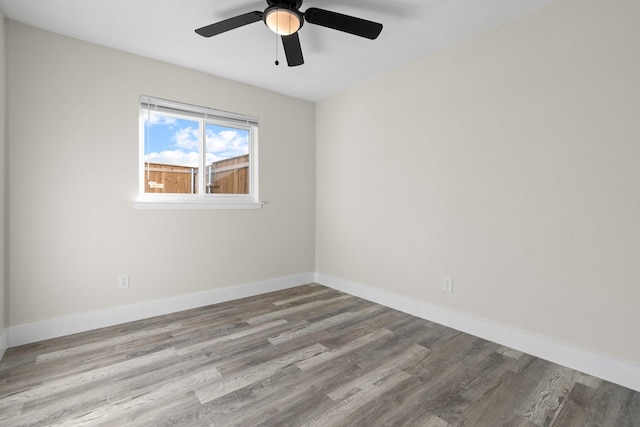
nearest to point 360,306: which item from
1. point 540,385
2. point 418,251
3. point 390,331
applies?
point 390,331

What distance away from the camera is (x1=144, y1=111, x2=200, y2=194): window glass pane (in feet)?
9.10

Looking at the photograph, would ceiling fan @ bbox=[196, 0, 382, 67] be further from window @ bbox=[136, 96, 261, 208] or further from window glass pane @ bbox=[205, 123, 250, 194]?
window glass pane @ bbox=[205, 123, 250, 194]

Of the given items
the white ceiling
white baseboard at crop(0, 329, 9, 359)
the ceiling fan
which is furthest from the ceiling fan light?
white baseboard at crop(0, 329, 9, 359)

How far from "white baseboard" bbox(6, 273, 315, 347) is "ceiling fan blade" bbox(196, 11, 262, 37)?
90.3 inches

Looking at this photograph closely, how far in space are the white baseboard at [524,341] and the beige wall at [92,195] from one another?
171cm

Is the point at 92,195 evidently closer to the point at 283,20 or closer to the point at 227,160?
the point at 227,160

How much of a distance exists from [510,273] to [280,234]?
7.77 feet

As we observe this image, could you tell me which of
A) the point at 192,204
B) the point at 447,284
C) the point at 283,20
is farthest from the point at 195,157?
the point at 447,284

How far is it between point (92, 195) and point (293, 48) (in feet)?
6.53

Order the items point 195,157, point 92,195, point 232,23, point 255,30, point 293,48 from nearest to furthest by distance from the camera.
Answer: point 232,23 < point 293,48 < point 255,30 < point 92,195 < point 195,157

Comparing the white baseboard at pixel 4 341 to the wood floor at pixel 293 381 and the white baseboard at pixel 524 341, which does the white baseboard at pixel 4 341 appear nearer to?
the wood floor at pixel 293 381

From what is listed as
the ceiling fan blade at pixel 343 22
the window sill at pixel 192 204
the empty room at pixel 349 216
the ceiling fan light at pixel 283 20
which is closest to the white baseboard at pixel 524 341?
the empty room at pixel 349 216

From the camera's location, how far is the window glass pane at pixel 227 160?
3.15m

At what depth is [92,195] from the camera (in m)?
2.46
